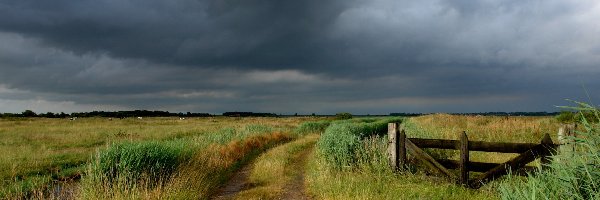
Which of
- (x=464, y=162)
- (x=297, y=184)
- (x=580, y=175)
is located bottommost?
(x=297, y=184)

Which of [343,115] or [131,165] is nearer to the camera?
[131,165]

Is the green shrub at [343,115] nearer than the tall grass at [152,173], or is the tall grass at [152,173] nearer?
the tall grass at [152,173]

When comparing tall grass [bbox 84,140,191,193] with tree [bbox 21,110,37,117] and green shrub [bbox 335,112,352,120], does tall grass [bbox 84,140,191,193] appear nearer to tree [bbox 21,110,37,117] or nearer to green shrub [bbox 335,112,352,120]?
green shrub [bbox 335,112,352,120]

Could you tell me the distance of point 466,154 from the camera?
12961 mm

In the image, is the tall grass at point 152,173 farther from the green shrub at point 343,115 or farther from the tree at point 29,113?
the tree at point 29,113

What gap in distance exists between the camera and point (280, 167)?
19.3 metres

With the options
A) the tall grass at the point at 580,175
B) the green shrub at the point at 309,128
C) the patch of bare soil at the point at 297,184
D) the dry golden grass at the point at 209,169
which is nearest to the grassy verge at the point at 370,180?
the patch of bare soil at the point at 297,184

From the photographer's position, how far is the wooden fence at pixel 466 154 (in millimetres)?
12625

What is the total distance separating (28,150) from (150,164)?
16660 mm

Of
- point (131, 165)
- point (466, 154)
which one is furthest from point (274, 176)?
point (466, 154)

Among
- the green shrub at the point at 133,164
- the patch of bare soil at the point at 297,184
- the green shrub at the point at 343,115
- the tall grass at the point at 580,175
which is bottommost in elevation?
A: the patch of bare soil at the point at 297,184

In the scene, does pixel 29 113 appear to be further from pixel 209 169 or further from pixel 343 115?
pixel 209 169

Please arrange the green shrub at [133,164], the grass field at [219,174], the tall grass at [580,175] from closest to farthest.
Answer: the tall grass at [580,175] < the grass field at [219,174] < the green shrub at [133,164]

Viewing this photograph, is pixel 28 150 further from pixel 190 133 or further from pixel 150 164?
pixel 190 133
